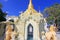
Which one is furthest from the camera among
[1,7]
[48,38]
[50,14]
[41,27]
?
[50,14]

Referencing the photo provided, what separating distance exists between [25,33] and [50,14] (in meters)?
9.58

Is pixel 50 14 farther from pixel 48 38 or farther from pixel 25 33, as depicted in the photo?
pixel 48 38

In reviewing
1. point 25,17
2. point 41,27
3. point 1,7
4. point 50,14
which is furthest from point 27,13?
point 50,14

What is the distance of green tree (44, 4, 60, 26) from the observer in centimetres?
2898

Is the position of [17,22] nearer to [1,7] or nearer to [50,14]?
[1,7]

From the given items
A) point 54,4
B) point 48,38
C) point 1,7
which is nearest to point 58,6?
point 54,4

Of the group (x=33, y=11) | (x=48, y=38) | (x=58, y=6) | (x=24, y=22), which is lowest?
(x=48, y=38)

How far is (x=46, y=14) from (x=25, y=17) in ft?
32.4

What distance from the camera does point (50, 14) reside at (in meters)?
29.9

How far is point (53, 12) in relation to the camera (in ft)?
97.2

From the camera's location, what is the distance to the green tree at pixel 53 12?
2898 cm

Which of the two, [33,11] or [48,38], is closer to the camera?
[48,38]

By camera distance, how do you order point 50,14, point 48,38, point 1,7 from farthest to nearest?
point 50,14, point 1,7, point 48,38

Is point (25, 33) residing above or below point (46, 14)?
below
